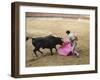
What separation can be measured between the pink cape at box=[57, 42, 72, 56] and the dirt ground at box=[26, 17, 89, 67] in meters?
0.04

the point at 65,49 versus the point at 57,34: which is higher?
the point at 57,34

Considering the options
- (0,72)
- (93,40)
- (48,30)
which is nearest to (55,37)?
(48,30)

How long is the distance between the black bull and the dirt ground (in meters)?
0.04

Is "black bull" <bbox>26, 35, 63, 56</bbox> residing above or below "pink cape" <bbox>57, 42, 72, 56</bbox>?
above

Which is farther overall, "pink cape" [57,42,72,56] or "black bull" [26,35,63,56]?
"pink cape" [57,42,72,56]

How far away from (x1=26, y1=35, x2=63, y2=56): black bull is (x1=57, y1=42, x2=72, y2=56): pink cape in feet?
0.16

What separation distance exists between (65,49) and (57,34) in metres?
0.17

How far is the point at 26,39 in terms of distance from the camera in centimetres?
214

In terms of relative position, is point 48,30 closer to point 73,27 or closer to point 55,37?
point 55,37

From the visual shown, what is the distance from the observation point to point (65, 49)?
2320 mm

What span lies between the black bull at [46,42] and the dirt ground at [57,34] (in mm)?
36

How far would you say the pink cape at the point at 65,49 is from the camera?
2.30 meters

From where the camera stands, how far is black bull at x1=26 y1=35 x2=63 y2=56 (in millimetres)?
2191

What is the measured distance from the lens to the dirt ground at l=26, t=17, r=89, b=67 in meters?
2.17
